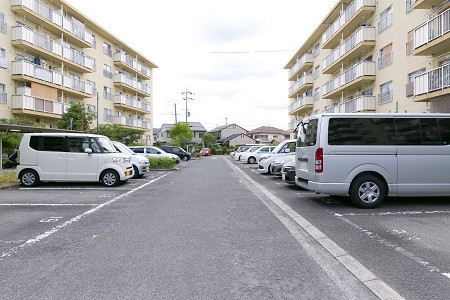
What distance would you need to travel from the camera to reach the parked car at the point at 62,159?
10281 mm

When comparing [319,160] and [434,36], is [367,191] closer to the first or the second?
[319,160]

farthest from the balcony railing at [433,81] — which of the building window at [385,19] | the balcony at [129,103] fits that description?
the balcony at [129,103]

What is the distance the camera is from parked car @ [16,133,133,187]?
10.3 m

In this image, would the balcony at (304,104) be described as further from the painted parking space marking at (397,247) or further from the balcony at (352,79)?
the painted parking space marking at (397,247)

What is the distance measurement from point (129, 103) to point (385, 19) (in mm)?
27190

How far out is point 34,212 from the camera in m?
6.39

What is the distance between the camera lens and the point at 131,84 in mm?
37125

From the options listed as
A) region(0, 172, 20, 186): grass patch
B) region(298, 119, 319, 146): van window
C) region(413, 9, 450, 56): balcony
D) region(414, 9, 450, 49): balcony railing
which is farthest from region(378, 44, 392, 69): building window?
region(0, 172, 20, 186): grass patch

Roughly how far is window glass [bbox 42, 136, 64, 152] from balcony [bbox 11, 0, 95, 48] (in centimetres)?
1517

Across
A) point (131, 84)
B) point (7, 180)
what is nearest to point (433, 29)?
point (7, 180)

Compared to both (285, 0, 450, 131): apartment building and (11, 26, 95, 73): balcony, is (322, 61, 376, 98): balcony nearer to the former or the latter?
(285, 0, 450, 131): apartment building

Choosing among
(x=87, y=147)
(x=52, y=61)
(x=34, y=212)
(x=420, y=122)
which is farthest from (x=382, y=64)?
(x=52, y=61)

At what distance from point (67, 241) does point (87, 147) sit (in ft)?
21.6

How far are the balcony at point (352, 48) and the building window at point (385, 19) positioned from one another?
609 millimetres
